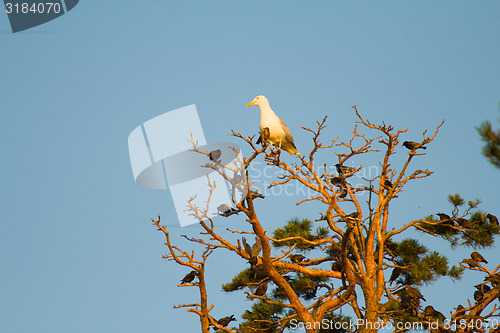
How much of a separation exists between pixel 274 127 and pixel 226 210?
152 cm

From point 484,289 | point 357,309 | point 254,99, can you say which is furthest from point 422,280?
point 254,99

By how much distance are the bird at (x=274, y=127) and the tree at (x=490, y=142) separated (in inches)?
108

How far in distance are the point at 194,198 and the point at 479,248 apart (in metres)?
3.27

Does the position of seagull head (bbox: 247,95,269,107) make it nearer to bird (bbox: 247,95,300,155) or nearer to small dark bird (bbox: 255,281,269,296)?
bird (bbox: 247,95,300,155)

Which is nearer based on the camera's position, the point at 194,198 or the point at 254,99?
the point at 194,198

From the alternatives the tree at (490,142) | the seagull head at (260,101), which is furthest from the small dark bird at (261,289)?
the tree at (490,142)

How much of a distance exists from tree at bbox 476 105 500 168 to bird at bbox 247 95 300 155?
276cm

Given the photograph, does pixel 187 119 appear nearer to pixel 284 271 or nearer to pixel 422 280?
pixel 284 271

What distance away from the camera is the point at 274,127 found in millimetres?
5598

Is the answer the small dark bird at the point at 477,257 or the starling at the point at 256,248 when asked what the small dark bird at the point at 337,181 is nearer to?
the starling at the point at 256,248

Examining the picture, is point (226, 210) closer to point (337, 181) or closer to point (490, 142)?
point (337, 181)

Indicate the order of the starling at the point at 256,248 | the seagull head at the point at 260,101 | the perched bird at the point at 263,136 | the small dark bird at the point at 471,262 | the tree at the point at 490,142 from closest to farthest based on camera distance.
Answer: the tree at the point at 490,142, the starling at the point at 256,248, the perched bird at the point at 263,136, the small dark bird at the point at 471,262, the seagull head at the point at 260,101

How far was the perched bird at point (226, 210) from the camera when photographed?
4254 mm

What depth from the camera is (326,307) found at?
488cm
